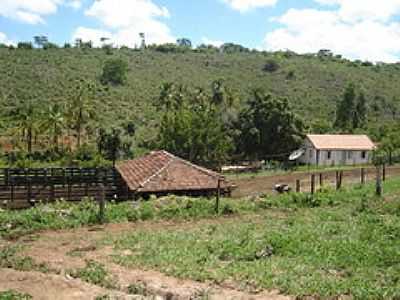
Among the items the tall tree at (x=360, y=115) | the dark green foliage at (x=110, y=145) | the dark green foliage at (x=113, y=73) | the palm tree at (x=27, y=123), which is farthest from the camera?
the dark green foliage at (x=113, y=73)

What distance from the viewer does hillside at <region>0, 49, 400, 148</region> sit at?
76.9 meters

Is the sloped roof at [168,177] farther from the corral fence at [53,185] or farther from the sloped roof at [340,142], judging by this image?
the sloped roof at [340,142]

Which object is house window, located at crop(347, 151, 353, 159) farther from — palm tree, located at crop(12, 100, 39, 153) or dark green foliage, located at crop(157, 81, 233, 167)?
palm tree, located at crop(12, 100, 39, 153)

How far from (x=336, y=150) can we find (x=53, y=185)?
99.5ft

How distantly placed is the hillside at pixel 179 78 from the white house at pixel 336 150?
15.5 meters

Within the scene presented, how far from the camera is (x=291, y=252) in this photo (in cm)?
1553

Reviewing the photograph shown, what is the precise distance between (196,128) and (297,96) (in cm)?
4330

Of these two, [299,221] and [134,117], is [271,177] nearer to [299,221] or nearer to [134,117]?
[299,221]

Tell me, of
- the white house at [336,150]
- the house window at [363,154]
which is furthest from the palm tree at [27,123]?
the house window at [363,154]

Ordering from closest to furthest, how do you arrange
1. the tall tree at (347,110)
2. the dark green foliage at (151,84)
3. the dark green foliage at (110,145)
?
the dark green foliage at (110,145) < the dark green foliage at (151,84) < the tall tree at (347,110)

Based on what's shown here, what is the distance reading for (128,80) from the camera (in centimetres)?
8912

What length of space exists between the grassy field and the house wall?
86.5ft

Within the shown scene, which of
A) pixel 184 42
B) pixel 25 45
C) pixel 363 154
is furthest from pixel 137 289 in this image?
pixel 184 42

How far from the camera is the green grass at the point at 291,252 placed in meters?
12.6
